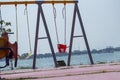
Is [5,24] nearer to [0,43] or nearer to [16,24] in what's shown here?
[16,24]

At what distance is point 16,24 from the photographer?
22922 mm

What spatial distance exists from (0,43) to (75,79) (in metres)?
2.12

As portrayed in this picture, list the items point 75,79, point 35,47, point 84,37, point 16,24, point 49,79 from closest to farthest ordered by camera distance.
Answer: point 75,79 → point 49,79 → point 16,24 → point 35,47 → point 84,37

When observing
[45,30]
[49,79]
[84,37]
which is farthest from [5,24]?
[49,79]

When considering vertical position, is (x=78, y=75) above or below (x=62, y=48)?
below

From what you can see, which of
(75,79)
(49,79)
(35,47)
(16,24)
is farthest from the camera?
(35,47)

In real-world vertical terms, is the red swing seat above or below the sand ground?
above

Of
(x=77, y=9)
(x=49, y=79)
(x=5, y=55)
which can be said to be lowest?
(x=49, y=79)

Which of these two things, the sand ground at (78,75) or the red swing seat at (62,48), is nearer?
the sand ground at (78,75)

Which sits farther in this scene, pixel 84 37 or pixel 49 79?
pixel 84 37

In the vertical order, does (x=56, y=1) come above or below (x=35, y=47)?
above

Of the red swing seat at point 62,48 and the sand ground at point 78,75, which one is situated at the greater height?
the red swing seat at point 62,48

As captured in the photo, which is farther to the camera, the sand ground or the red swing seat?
the red swing seat

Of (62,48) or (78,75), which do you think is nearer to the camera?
(78,75)
